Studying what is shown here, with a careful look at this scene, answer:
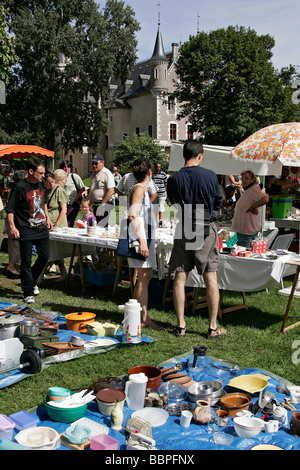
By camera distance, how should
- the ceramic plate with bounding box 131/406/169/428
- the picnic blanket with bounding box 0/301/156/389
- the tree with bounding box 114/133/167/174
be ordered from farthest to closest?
the tree with bounding box 114/133/167/174, the picnic blanket with bounding box 0/301/156/389, the ceramic plate with bounding box 131/406/169/428

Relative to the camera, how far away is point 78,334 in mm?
4324

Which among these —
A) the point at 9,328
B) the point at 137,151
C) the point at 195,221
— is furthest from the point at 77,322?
the point at 137,151

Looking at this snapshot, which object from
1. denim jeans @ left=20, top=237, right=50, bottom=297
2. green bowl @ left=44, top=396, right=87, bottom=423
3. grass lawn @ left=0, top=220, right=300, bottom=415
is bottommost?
grass lawn @ left=0, top=220, right=300, bottom=415

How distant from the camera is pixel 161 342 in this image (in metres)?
4.18

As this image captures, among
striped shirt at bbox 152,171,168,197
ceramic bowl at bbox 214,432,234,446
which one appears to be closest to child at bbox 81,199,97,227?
ceramic bowl at bbox 214,432,234,446

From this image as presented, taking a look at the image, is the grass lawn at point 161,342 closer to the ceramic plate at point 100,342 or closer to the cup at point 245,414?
the ceramic plate at point 100,342

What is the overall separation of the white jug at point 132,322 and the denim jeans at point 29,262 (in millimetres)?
1968

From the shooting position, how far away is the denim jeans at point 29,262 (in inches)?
214

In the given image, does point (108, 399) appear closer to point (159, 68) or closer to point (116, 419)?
point (116, 419)

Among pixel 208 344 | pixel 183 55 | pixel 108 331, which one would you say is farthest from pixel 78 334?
pixel 183 55

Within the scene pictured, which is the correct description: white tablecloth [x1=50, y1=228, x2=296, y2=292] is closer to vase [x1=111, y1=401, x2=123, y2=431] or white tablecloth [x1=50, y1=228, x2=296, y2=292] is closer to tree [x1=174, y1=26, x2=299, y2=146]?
vase [x1=111, y1=401, x2=123, y2=431]

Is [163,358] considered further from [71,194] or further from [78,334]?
[71,194]

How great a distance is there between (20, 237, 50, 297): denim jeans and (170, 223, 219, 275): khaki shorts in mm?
2002

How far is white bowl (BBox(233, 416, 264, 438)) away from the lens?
253 cm
